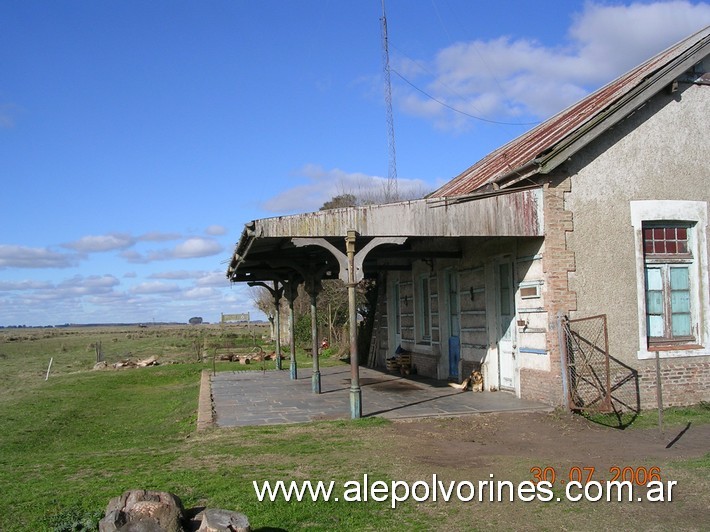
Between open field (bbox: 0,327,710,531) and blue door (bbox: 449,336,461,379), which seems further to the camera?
blue door (bbox: 449,336,461,379)

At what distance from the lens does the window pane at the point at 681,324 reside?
11609 mm

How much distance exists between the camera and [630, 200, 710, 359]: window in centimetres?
1138

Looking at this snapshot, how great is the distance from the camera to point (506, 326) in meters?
12.6

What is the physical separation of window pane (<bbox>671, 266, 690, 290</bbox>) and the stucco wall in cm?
34

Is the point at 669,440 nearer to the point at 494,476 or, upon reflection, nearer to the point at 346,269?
the point at 494,476

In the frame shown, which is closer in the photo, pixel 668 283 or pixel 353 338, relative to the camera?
pixel 353 338

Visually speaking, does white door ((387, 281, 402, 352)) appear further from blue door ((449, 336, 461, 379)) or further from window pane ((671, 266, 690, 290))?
window pane ((671, 266, 690, 290))

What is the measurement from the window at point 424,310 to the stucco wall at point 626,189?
6.24m

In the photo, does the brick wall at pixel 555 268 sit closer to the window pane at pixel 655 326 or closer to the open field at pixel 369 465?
the open field at pixel 369 465

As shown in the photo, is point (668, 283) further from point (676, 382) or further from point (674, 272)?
point (676, 382)

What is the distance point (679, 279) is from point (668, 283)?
0.26m

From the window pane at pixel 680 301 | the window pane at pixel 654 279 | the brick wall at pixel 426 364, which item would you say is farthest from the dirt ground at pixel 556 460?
the brick wall at pixel 426 364
